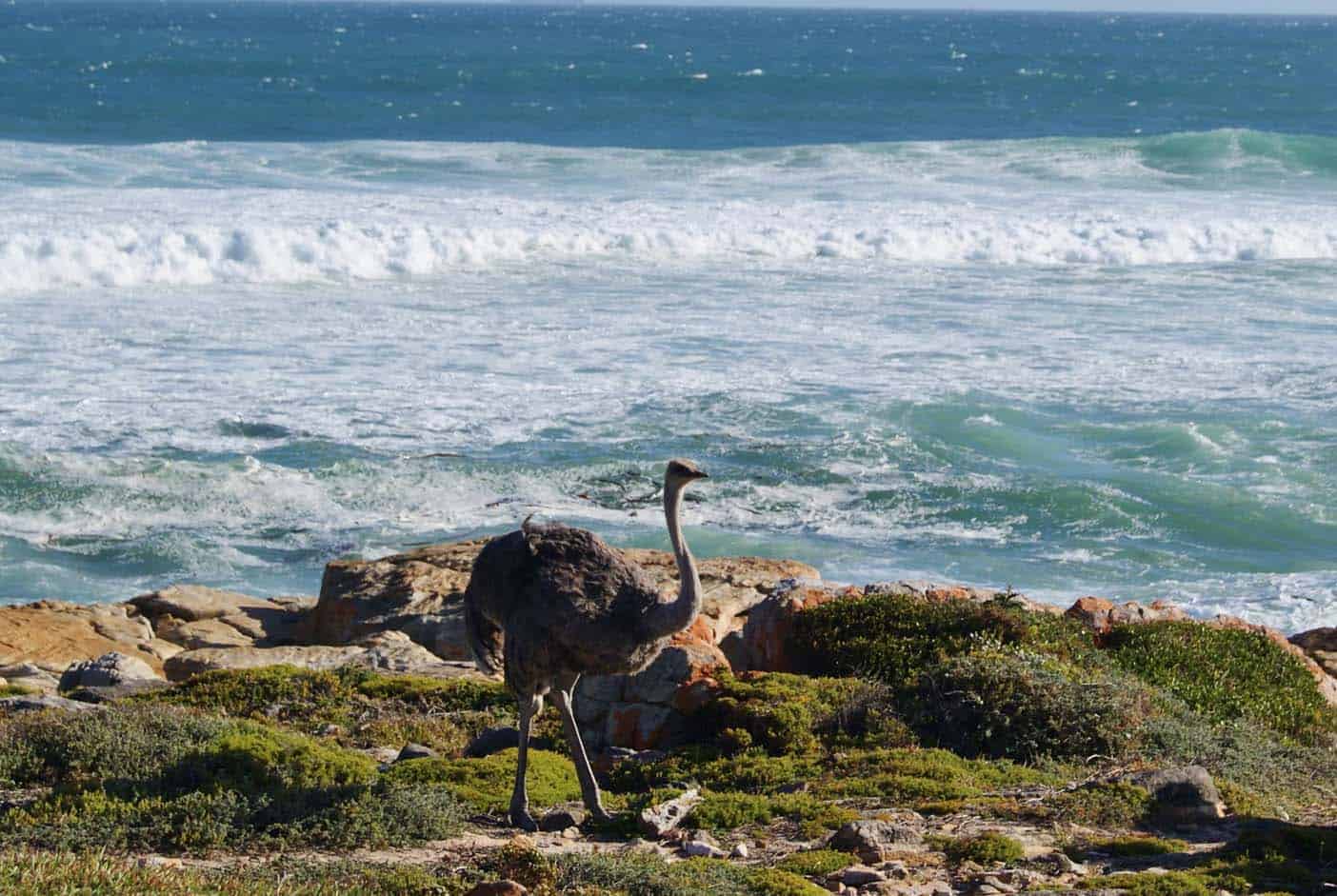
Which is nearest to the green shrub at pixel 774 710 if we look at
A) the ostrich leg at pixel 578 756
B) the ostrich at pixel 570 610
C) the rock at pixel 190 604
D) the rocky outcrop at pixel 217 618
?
the ostrich leg at pixel 578 756

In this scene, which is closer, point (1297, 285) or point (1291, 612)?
point (1291, 612)

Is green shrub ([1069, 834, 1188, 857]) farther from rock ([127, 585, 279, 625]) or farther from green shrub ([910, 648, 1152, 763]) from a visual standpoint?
rock ([127, 585, 279, 625])

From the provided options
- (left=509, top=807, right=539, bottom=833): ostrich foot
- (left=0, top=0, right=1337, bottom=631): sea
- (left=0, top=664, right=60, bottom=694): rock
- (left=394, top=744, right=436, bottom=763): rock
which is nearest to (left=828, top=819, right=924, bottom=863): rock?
(left=509, top=807, right=539, bottom=833): ostrich foot

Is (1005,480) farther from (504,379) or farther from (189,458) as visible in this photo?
(189,458)

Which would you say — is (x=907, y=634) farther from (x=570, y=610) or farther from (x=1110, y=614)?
(x=570, y=610)

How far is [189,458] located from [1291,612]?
1296cm

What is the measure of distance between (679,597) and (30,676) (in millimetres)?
6921

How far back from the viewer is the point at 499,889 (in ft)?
22.9

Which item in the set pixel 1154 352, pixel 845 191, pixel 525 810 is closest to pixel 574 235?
pixel 845 191

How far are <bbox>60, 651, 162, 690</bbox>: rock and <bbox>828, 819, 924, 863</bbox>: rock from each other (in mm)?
5929

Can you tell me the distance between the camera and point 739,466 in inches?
798

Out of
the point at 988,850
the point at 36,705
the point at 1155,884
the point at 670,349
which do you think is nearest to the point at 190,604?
the point at 36,705

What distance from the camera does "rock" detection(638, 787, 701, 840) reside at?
28.2 feet

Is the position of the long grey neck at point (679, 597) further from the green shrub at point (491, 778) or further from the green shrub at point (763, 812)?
the green shrub at point (491, 778)
